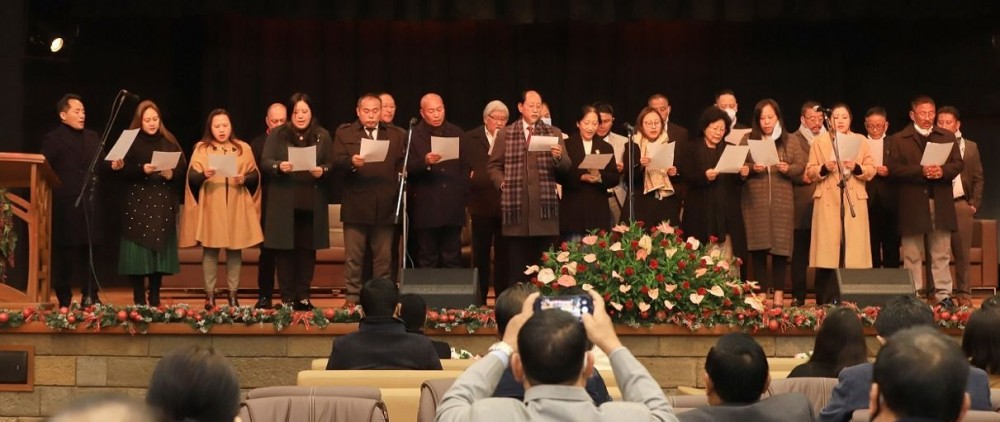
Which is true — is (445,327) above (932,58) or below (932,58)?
below

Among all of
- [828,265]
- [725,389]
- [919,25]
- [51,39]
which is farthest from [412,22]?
[725,389]

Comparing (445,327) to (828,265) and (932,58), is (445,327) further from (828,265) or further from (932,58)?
(932,58)

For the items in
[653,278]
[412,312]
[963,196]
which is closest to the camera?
[412,312]

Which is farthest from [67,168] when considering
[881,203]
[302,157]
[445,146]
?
[881,203]

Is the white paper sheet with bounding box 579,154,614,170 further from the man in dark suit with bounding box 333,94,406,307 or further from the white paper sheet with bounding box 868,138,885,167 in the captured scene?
the white paper sheet with bounding box 868,138,885,167

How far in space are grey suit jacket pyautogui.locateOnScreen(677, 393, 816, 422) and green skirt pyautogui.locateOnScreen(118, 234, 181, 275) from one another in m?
5.55

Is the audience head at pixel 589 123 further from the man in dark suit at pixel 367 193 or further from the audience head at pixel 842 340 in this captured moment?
the audience head at pixel 842 340

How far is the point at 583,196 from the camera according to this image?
898 centimetres

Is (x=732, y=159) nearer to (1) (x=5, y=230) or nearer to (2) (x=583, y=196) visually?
(2) (x=583, y=196)

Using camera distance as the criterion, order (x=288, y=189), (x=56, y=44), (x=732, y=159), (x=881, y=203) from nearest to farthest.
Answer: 1. (x=732, y=159)
2. (x=288, y=189)
3. (x=881, y=203)
4. (x=56, y=44)

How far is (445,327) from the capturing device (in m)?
7.69

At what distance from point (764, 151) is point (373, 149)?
8.08 feet

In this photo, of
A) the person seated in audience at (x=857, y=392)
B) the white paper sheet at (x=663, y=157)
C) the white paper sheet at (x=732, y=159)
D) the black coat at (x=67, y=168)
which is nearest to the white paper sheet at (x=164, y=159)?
the black coat at (x=67, y=168)

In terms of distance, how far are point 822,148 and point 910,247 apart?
39.8 inches
